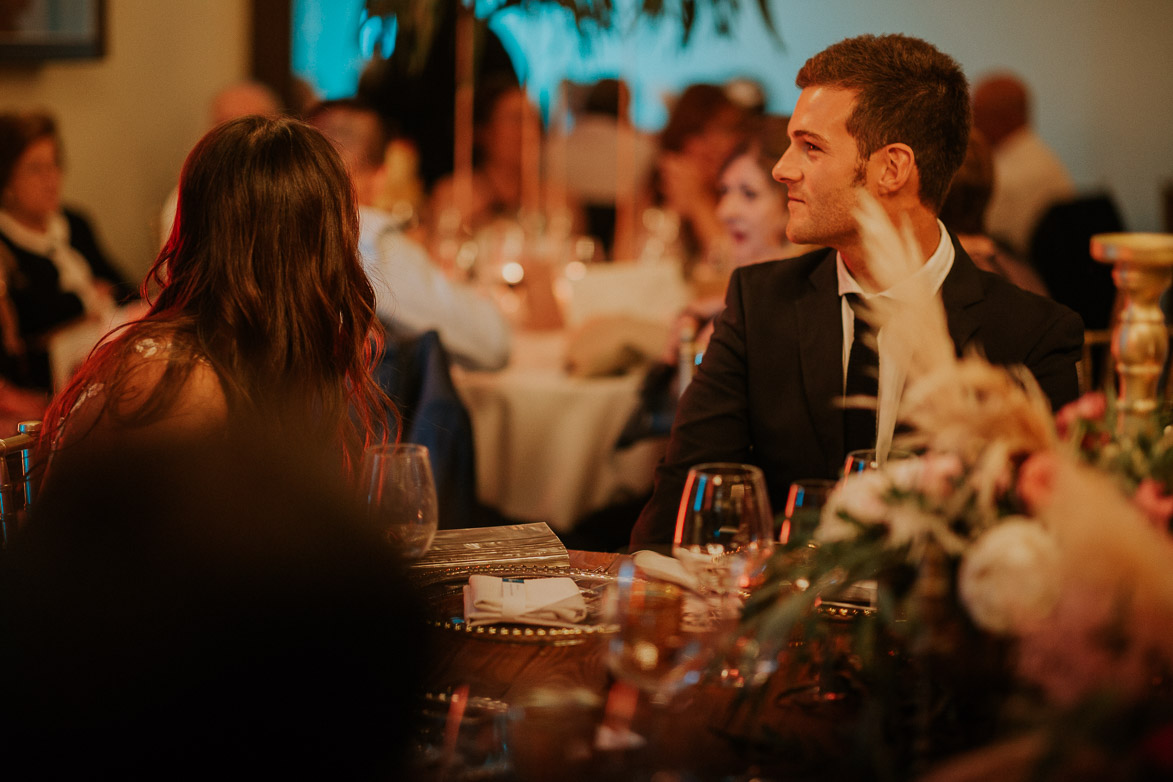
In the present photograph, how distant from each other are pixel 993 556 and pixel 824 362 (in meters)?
1.09

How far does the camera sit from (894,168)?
1.87 meters

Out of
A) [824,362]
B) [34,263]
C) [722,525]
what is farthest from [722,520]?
[34,263]

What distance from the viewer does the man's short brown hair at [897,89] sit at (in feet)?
6.03

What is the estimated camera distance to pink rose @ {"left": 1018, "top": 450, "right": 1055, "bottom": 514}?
0.85 m

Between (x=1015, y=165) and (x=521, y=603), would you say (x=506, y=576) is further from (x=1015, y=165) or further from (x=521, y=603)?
(x=1015, y=165)

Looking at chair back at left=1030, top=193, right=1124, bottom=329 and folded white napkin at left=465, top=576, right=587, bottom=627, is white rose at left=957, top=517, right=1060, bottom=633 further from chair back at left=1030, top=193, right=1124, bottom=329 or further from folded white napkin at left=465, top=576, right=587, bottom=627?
chair back at left=1030, top=193, right=1124, bottom=329

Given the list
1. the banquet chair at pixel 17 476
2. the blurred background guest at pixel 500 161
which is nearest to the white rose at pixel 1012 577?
the banquet chair at pixel 17 476

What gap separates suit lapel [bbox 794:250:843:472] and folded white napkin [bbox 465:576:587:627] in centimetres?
74

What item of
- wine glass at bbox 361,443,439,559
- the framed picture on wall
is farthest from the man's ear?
the framed picture on wall

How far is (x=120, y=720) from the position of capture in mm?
800

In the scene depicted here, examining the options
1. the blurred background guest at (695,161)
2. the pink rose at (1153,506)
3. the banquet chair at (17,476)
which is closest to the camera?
the pink rose at (1153,506)

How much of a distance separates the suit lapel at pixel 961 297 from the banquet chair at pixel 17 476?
133 cm

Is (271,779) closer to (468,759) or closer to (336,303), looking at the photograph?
(468,759)

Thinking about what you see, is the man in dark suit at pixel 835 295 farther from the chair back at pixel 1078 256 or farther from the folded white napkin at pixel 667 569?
the chair back at pixel 1078 256
